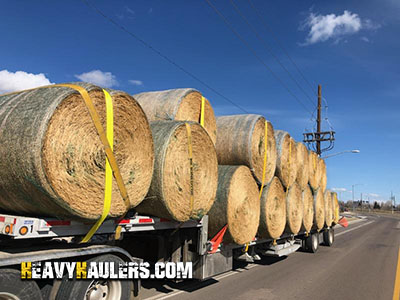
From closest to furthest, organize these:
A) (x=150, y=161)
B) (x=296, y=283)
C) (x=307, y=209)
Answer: (x=150, y=161), (x=296, y=283), (x=307, y=209)

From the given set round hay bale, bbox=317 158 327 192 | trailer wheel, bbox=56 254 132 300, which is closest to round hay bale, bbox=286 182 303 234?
round hay bale, bbox=317 158 327 192

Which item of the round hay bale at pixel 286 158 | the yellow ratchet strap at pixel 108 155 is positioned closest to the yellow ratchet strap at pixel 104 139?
the yellow ratchet strap at pixel 108 155

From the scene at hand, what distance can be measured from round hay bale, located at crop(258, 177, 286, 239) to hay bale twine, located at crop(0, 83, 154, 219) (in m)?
4.62

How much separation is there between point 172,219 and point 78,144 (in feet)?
6.21

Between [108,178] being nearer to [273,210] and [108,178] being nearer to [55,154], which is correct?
[55,154]

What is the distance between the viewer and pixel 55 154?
10.3ft

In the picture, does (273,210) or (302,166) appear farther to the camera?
(302,166)

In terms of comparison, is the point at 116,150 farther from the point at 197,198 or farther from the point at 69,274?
the point at 197,198

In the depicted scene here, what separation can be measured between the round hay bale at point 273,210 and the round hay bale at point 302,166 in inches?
73.6

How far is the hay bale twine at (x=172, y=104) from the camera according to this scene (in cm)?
603

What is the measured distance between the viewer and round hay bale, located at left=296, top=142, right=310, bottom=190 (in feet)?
34.2

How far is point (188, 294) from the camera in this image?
600 centimetres

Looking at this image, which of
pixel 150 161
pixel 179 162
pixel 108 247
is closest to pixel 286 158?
pixel 179 162

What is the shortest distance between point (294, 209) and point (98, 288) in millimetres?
6850
